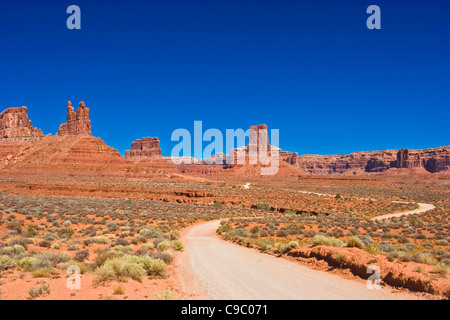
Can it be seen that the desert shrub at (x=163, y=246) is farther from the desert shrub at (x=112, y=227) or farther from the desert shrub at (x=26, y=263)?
the desert shrub at (x=112, y=227)

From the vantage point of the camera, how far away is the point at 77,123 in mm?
107875

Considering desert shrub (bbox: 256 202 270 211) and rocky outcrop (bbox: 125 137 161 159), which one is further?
rocky outcrop (bbox: 125 137 161 159)

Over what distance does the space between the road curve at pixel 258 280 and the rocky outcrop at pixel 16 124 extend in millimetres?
131996

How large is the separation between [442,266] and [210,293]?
7219mm

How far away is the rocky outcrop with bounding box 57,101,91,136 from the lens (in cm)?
10725

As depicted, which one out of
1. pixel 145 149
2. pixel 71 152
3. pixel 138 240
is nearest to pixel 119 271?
pixel 138 240

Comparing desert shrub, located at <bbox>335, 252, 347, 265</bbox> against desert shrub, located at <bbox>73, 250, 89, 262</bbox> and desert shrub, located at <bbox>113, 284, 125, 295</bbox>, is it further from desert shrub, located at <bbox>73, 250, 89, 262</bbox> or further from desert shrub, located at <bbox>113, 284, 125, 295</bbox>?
desert shrub, located at <bbox>73, 250, 89, 262</bbox>

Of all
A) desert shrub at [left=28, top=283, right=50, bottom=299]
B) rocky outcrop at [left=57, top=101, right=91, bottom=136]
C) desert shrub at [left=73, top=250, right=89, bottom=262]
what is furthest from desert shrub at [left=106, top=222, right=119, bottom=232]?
rocky outcrop at [left=57, top=101, right=91, bottom=136]

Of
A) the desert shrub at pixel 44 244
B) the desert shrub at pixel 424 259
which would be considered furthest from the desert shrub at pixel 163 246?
the desert shrub at pixel 424 259

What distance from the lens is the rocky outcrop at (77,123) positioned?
107 m

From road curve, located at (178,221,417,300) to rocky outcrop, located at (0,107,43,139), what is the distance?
433 ft

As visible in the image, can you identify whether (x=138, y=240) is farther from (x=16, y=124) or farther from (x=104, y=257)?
(x=16, y=124)

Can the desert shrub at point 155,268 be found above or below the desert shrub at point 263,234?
above
